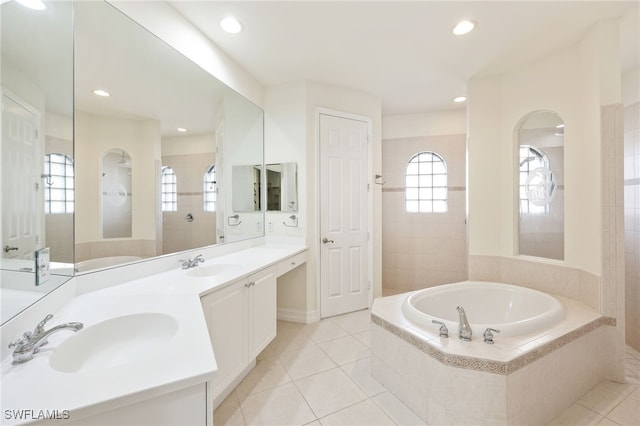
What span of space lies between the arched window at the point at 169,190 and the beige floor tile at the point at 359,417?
5.63 feet

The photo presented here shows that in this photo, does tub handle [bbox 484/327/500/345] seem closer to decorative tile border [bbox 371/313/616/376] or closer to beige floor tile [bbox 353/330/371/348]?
decorative tile border [bbox 371/313/616/376]

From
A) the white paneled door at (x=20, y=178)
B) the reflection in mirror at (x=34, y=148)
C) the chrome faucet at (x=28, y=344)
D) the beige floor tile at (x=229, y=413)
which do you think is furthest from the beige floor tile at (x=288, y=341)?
the white paneled door at (x=20, y=178)

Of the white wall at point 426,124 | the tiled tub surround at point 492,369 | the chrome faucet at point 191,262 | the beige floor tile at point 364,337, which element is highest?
the white wall at point 426,124

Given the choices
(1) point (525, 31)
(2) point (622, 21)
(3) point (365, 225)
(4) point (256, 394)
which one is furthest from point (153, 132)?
(2) point (622, 21)

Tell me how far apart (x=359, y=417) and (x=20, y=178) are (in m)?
1.97

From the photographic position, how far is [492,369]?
1.35 meters

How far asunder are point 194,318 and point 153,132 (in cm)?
137

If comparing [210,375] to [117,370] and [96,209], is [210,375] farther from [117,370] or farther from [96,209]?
[96,209]

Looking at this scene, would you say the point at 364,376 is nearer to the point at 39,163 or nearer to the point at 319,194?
the point at 319,194

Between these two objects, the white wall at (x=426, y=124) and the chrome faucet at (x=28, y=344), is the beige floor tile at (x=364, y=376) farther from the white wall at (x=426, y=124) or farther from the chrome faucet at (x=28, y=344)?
the white wall at (x=426, y=124)

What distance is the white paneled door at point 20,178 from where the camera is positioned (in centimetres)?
87

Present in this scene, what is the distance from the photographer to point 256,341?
1938mm

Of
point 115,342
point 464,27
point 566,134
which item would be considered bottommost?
point 115,342

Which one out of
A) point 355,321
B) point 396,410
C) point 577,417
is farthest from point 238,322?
point 577,417
